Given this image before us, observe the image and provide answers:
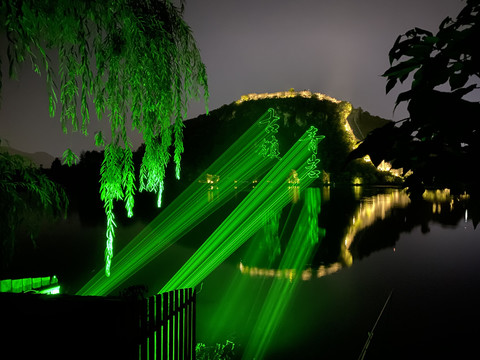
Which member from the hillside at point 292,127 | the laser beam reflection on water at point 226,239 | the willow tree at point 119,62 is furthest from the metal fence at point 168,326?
the hillside at point 292,127

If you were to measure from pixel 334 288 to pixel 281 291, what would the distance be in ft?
5.48

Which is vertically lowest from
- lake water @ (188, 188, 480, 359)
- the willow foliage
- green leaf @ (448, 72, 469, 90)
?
lake water @ (188, 188, 480, 359)

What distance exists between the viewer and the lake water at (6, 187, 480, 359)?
21.9 feet

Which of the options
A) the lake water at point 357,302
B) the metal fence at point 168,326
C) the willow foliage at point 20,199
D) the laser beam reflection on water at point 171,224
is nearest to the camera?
the willow foliage at point 20,199

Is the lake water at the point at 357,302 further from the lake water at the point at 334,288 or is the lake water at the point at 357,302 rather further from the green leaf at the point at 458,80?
the green leaf at the point at 458,80

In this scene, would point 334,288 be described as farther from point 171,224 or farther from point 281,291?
point 171,224

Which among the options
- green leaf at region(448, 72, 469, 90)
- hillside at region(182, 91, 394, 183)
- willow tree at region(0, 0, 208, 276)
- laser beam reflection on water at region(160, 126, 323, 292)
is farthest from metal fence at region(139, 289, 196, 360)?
hillside at region(182, 91, 394, 183)

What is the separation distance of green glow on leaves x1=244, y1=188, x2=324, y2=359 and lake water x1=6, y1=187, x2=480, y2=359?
0.04 metres

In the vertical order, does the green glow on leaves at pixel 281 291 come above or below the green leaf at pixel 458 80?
below

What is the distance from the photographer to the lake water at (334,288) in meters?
6.66

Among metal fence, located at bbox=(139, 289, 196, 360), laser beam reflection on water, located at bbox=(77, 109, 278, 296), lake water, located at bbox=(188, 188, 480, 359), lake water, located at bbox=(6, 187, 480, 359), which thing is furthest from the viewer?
laser beam reflection on water, located at bbox=(77, 109, 278, 296)

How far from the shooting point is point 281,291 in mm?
9664

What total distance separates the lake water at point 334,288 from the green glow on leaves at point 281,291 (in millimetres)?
42

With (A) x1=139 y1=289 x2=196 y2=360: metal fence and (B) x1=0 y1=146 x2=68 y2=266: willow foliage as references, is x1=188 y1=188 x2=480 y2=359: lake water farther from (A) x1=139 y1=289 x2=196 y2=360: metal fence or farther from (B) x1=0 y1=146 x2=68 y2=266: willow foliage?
(B) x1=0 y1=146 x2=68 y2=266: willow foliage
